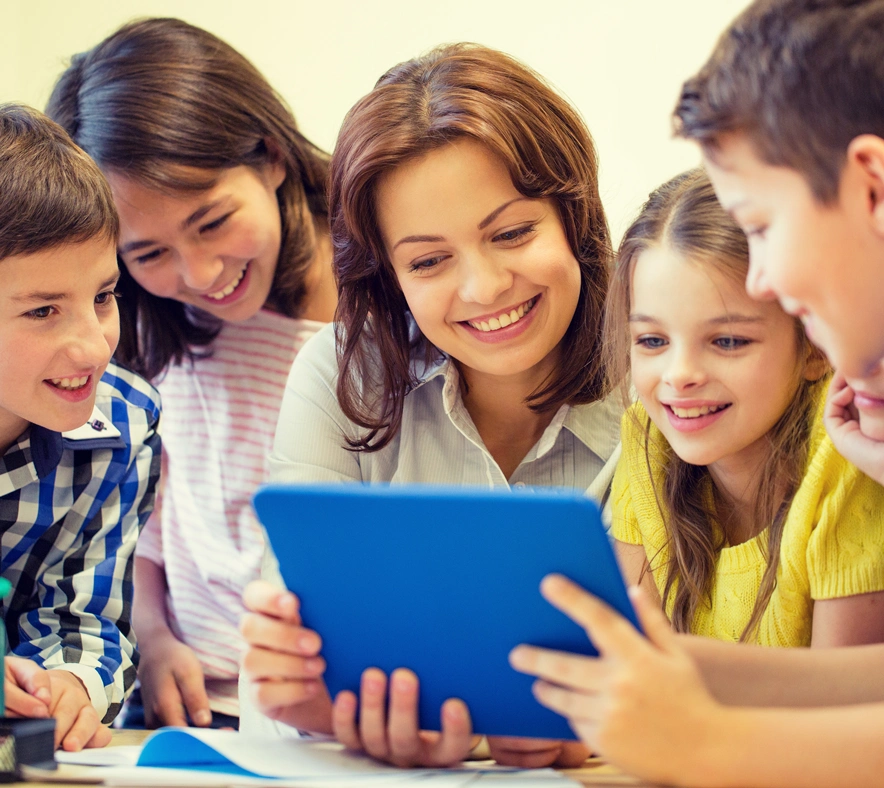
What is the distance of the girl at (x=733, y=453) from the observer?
1045 mm

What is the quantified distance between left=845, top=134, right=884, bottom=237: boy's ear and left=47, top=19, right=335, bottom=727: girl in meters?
1.04

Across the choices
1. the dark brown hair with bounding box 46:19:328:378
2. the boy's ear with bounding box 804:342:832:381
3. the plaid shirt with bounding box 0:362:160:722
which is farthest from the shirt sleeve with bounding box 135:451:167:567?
the boy's ear with bounding box 804:342:832:381

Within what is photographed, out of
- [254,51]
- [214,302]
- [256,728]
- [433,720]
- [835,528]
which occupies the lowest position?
[256,728]

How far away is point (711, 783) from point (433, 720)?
0.77ft

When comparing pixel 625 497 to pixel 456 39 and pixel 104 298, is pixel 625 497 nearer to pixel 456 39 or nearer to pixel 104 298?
pixel 104 298

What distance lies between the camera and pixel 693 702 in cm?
68

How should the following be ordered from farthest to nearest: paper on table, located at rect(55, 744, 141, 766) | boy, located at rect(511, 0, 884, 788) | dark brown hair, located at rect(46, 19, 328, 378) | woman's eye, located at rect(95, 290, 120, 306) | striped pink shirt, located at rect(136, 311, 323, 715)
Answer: striped pink shirt, located at rect(136, 311, 323, 715), dark brown hair, located at rect(46, 19, 328, 378), woman's eye, located at rect(95, 290, 120, 306), paper on table, located at rect(55, 744, 141, 766), boy, located at rect(511, 0, 884, 788)

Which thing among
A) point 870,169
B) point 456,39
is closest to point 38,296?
point 870,169

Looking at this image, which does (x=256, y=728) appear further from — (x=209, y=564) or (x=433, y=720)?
(x=209, y=564)

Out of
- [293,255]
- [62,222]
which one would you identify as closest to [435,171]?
[62,222]

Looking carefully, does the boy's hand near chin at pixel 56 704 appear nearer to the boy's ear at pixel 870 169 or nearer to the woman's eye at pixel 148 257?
the woman's eye at pixel 148 257

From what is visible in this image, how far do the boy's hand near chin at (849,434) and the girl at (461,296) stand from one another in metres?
0.34

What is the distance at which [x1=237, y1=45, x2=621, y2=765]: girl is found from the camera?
122 centimetres

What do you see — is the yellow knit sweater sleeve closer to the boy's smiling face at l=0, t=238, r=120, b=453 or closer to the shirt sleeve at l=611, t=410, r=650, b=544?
the shirt sleeve at l=611, t=410, r=650, b=544
